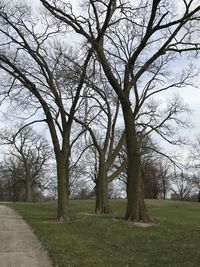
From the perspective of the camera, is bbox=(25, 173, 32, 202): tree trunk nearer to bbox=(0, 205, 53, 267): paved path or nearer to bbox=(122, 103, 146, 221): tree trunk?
bbox=(122, 103, 146, 221): tree trunk

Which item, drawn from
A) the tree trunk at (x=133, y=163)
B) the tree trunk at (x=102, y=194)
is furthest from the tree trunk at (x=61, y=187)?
the tree trunk at (x=102, y=194)

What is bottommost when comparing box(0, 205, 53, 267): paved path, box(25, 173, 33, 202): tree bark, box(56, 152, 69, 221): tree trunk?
box(0, 205, 53, 267): paved path

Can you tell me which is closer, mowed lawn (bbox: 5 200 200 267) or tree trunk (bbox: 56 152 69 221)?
mowed lawn (bbox: 5 200 200 267)

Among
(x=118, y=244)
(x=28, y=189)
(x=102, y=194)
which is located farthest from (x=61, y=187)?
(x=28, y=189)

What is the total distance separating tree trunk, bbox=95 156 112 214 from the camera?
30953 millimetres

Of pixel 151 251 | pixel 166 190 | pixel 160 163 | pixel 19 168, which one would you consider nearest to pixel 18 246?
pixel 151 251

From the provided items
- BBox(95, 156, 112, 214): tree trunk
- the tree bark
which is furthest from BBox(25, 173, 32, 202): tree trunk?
BBox(95, 156, 112, 214): tree trunk

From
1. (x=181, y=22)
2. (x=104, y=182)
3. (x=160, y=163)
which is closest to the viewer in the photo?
(x=181, y=22)

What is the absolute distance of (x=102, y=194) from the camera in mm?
31453

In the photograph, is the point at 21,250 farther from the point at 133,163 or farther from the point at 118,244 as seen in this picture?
the point at 133,163

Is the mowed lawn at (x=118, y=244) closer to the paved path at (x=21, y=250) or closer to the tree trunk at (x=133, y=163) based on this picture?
the paved path at (x=21, y=250)

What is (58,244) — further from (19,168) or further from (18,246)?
(19,168)

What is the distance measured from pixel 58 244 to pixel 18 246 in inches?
45.4

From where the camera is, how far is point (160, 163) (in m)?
93.4
